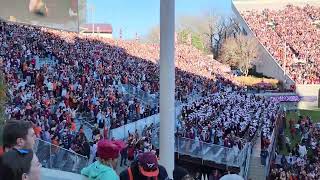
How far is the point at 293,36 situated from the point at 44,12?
44.6 m

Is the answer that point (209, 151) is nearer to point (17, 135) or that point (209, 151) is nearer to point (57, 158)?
point (57, 158)

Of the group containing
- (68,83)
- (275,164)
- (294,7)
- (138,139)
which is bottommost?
(275,164)

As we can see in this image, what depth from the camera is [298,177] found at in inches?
597

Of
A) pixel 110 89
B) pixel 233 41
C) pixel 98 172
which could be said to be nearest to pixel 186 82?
pixel 110 89

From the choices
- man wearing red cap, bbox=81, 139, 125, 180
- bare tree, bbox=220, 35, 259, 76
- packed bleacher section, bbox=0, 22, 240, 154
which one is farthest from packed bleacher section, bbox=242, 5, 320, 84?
man wearing red cap, bbox=81, 139, 125, 180

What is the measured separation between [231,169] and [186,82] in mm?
19393

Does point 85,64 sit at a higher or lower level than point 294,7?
lower

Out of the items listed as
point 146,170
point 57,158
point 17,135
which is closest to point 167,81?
point 57,158

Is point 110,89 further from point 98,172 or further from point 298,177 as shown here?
point 98,172

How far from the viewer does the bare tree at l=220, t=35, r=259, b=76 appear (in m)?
53.5

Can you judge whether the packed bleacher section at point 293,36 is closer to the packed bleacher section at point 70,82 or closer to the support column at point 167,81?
the packed bleacher section at point 70,82

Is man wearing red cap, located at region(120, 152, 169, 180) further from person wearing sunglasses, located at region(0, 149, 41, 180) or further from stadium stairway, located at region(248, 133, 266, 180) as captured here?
stadium stairway, located at region(248, 133, 266, 180)

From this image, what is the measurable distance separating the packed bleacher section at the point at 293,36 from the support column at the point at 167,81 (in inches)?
1457

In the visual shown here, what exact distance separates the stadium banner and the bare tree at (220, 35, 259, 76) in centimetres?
4553
